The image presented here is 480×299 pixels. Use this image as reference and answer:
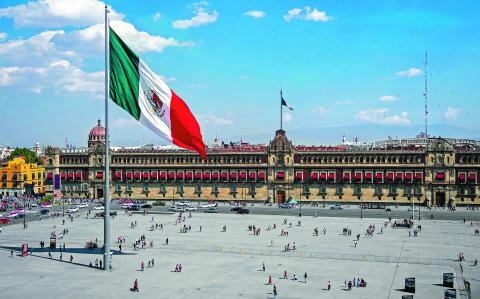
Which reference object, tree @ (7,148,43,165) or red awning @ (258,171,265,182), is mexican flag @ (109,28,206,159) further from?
tree @ (7,148,43,165)

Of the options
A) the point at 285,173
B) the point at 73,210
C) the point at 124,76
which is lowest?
the point at 73,210

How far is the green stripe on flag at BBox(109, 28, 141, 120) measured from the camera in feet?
169

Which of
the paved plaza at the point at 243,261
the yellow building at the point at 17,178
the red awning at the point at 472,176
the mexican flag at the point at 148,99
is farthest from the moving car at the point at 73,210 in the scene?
the red awning at the point at 472,176

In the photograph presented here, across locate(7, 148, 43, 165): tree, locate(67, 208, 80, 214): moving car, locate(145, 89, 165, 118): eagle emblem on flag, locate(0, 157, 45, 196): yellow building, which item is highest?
locate(145, 89, 165, 118): eagle emblem on flag

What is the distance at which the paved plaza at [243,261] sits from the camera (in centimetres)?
5169

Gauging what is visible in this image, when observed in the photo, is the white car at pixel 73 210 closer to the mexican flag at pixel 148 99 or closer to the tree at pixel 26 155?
the mexican flag at pixel 148 99

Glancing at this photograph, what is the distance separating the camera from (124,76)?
52125 mm

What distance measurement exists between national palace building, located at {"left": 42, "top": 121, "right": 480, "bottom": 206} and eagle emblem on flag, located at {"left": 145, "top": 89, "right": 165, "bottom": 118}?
7870 cm

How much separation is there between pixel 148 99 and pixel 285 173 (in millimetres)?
79523

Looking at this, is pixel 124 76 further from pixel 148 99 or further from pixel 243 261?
pixel 243 261

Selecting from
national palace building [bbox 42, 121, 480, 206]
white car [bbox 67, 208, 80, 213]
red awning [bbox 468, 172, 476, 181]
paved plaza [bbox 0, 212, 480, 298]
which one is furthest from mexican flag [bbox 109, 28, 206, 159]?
red awning [bbox 468, 172, 476, 181]

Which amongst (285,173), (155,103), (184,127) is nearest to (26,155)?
(285,173)

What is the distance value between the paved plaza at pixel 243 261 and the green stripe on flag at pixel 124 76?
16030mm

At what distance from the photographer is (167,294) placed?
163ft
